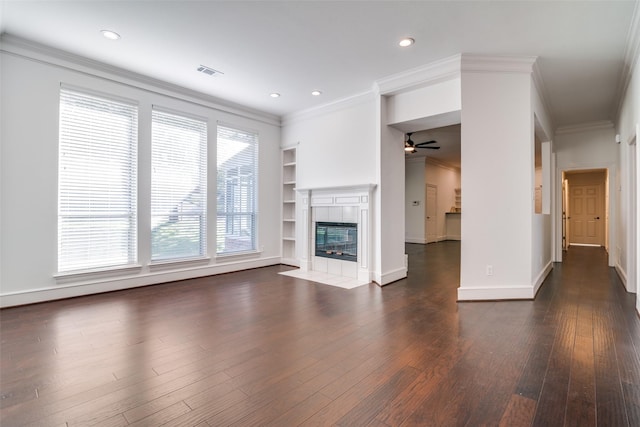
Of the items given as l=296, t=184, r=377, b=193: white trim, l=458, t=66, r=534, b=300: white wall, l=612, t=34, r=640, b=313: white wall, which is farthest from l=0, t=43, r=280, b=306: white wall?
l=612, t=34, r=640, b=313: white wall

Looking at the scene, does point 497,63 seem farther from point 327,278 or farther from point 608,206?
point 608,206

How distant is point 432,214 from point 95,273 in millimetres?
10144

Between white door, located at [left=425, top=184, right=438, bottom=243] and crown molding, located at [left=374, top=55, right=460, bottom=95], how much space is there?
7.10 metres

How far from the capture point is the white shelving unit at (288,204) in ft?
21.6

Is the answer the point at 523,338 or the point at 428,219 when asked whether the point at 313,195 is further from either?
the point at 428,219

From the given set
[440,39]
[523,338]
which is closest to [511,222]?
[523,338]

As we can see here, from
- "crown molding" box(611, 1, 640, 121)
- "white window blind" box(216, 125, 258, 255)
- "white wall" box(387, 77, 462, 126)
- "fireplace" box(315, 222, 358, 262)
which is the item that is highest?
"crown molding" box(611, 1, 640, 121)

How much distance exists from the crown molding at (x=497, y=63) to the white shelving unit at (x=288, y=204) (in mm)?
3658

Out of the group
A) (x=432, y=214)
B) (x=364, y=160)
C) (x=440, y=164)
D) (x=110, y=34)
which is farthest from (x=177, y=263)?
(x=440, y=164)

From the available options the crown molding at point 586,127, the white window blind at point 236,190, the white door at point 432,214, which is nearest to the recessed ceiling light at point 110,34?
the white window blind at point 236,190

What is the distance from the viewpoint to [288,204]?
6.73 metres

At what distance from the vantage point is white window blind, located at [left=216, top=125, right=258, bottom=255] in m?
5.66

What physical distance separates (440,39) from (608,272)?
5496 millimetres

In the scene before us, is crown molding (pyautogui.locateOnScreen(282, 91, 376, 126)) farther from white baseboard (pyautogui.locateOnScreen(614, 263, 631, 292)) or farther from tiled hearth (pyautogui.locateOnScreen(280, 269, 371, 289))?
white baseboard (pyautogui.locateOnScreen(614, 263, 631, 292))
